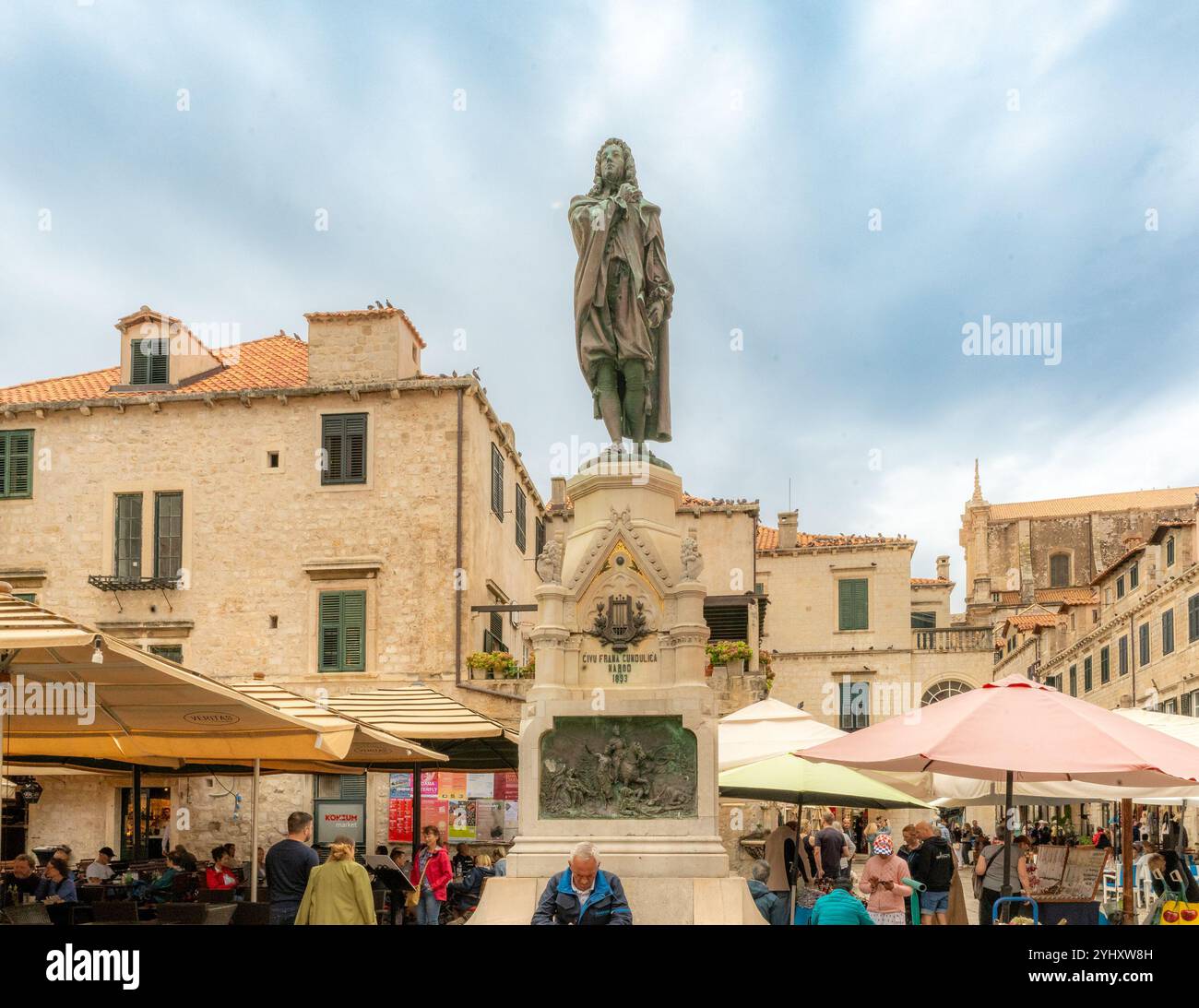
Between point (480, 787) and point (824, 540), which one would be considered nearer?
point (480, 787)

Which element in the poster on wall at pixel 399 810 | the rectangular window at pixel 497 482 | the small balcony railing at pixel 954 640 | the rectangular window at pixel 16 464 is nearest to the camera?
the poster on wall at pixel 399 810

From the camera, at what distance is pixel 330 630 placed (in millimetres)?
27156

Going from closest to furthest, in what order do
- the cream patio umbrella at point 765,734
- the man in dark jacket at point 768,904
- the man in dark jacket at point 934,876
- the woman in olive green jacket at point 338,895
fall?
the woman in olive green jacket at point 338,895, the man in dark jacket at point 768,904, the man in dark jacket at point 934,876, the cream patio umbrella at point 765,734

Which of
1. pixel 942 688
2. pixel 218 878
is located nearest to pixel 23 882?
pixel 218 878

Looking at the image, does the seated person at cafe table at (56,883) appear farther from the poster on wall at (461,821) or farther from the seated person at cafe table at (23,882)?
the poster on wall at (461,821)

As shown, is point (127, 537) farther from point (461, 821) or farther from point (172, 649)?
point (461, 821)

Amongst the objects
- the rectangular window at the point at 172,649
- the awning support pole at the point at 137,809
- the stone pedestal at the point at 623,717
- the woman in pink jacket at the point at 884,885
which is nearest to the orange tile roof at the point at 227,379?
the rectangular window at the point at 172,649

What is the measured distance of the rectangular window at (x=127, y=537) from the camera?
28.0 metres

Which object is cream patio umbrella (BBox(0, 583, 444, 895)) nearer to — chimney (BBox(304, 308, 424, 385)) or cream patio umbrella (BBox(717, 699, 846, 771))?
cream patio umbrella (BBox(717, 699, 846, 771))

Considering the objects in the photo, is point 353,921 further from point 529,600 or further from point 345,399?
point 529,600

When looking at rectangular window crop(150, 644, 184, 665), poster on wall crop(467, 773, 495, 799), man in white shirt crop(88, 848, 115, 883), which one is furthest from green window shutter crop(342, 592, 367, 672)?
man in white shirt crop(88, 848, 115, 883)

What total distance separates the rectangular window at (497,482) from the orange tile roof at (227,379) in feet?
14.9

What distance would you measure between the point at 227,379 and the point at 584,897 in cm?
2423

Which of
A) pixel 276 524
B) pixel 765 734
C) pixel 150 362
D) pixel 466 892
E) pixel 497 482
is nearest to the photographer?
pixel 765 734
